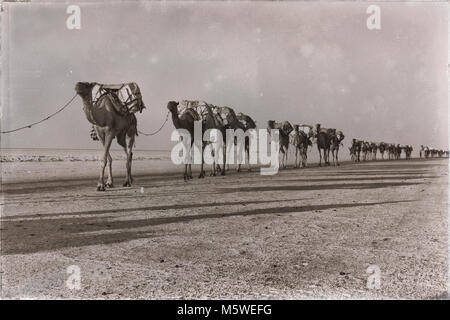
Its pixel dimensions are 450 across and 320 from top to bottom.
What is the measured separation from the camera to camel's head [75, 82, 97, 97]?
44.2 feet

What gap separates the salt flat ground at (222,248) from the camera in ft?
16.5

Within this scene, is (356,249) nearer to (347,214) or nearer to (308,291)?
(308,291)

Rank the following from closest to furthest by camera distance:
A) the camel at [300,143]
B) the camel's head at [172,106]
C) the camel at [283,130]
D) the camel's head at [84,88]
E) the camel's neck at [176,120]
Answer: the camel's head at [84,88] → the camel's head at [172,106] → the camel's neck at [176,120] → the camel at [283,130] → the camel at [300,143]

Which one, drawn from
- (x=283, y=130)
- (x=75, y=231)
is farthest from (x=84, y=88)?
(x=283, y=130)

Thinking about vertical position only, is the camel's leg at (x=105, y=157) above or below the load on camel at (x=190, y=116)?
below

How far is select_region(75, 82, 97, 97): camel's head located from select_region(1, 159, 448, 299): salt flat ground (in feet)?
11.9

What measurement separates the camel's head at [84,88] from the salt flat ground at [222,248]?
11.9ft

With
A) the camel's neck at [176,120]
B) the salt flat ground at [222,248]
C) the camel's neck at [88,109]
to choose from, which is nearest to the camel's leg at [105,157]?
the camel's neck at [88,109]

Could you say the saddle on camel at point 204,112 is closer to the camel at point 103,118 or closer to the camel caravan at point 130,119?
the camel caravan at point 130,119

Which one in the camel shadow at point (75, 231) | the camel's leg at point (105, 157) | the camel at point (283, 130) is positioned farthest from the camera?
the camel at point (283, 130)

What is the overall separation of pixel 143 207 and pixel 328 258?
5.71 metres

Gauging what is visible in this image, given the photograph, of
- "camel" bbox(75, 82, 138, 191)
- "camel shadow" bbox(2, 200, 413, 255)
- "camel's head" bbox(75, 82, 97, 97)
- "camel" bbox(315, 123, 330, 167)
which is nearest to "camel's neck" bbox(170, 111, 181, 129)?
"camel" bbox(75, 82, 138, 191)

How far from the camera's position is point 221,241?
7.19 m

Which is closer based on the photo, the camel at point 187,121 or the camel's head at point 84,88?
the camel's head at point 84,88
